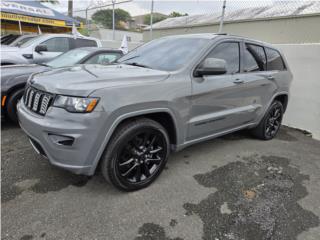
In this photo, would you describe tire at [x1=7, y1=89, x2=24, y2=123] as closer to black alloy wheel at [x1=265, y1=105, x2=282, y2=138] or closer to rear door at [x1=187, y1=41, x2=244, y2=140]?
rear door at [x1=187, y1=41, x2=244, y2=140]

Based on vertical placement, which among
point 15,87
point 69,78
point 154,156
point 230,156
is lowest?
point 230,156

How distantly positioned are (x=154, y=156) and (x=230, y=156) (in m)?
1.49

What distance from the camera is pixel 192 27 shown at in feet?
67.3

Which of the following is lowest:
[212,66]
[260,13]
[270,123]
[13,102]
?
[270,123]

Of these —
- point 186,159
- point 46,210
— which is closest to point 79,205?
point 46,210

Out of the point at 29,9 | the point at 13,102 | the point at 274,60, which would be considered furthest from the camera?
the point at 29,9

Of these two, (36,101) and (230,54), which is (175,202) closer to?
(36,101)

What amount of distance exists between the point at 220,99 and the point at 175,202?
145 centimetres

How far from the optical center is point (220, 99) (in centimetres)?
310

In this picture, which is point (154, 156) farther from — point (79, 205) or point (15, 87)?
point (15, 87)

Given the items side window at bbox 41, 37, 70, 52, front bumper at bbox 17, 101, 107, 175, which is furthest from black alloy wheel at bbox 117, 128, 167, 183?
side window at bbox 41, 37, 70, 52

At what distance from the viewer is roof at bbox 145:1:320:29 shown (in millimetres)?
13391

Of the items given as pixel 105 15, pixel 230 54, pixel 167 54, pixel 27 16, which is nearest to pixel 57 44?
pixel 167 54

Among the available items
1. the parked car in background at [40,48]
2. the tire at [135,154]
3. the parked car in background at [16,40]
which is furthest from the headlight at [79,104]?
the parked car in background at [16,40]
